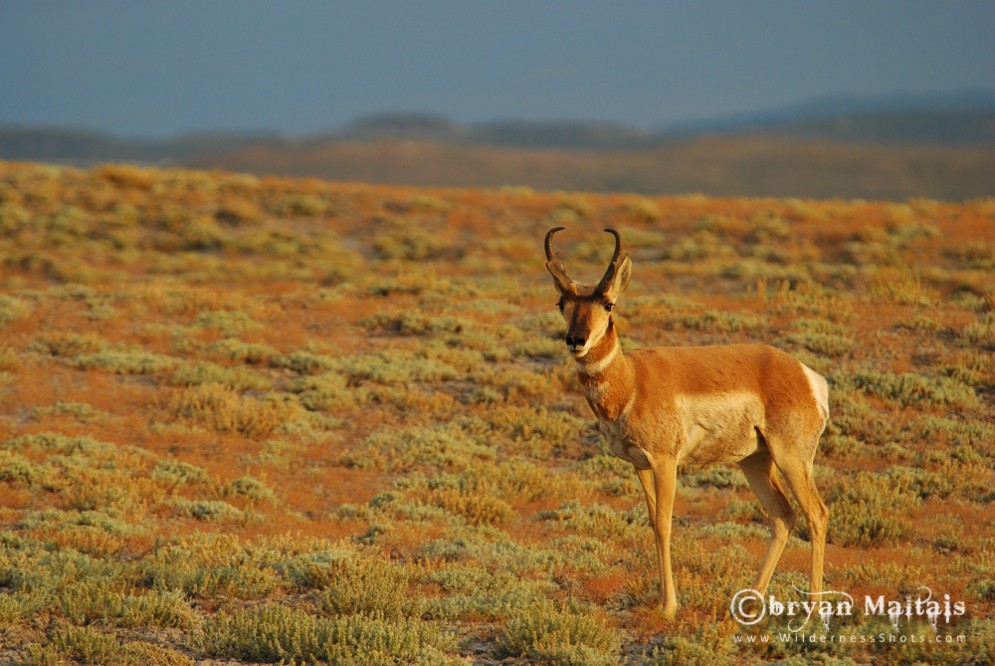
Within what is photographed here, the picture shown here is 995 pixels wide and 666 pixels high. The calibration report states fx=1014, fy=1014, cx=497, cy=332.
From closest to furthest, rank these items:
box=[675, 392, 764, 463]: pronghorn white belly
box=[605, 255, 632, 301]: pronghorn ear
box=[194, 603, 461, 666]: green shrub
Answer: box=[194, 603, 461, 666]: green shrub
box=[605, 255, 632, 301]: pronghorn ear
box=[675, 392, 764, 463]: pronghorn white belly

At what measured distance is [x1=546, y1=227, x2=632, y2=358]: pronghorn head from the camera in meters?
7.64

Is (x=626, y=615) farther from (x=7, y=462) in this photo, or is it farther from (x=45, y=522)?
(x=7, y=462)

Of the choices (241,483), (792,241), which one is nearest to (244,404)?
(241,483)

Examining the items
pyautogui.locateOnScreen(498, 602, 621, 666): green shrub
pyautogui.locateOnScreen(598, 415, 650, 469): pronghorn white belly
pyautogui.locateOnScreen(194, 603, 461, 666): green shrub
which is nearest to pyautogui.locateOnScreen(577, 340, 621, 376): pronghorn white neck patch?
→ pyautogui.locateOnScreen(598, 415, 650, 469): pronghorn white belly

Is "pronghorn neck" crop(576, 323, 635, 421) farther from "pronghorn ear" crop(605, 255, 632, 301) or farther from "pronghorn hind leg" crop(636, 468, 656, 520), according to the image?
"pronghorn hind leg" crop(636, 468, 656, 520)

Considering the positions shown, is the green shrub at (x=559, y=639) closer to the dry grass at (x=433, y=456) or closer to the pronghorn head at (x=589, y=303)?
the dry grass at (x=433, y=456)

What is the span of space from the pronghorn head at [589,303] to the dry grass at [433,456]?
7.26 feet

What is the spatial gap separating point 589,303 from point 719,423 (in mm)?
1537

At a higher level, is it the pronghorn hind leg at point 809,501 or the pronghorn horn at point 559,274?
the pronghorn horn at point 559,274

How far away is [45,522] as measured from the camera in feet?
36.2

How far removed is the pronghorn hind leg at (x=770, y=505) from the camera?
8.48 m

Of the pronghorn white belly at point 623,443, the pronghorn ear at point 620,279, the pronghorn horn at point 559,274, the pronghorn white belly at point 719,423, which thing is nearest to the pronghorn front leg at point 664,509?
the pronghorn white belly at point 623,443

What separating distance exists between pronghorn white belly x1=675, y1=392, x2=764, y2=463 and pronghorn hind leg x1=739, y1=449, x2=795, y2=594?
0.39 meters

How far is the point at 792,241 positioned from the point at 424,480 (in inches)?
777
